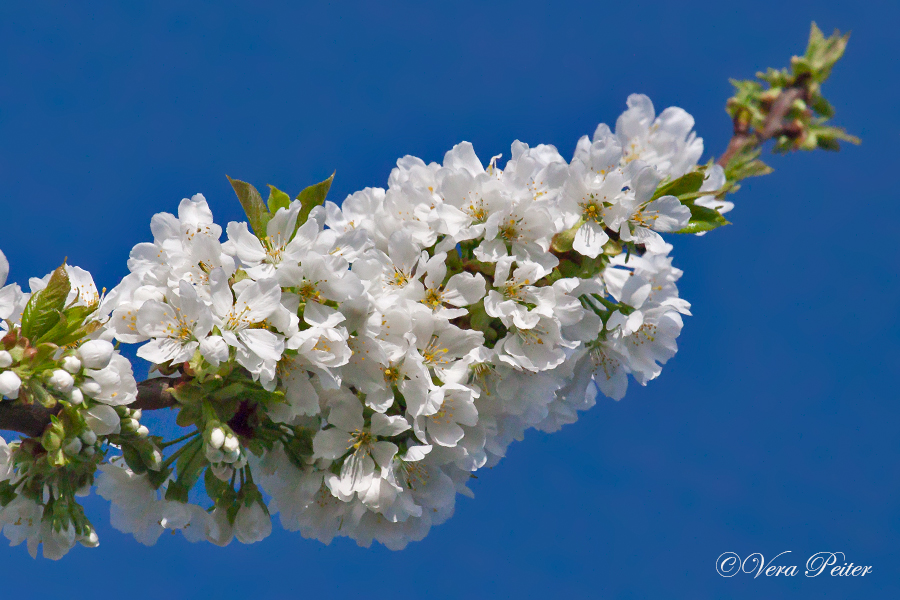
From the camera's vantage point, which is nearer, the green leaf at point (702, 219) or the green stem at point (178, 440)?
the green stem at point (178, 440)

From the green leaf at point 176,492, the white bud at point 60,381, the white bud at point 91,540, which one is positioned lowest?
the white bud at point 91,540

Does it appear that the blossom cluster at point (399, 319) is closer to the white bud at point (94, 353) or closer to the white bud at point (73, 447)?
the white bud at point (94, 353)

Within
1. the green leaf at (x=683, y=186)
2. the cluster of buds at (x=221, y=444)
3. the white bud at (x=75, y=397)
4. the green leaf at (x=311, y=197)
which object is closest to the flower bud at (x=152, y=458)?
the cluster of buds at (x=221, y=444)

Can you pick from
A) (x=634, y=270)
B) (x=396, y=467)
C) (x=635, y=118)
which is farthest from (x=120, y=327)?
(x=635, y=118)

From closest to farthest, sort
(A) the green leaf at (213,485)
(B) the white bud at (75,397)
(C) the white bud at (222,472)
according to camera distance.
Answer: (B) the white bud at (75,397) → (C) the white bud at (222,472) → (A) the green leaf at (213,485)

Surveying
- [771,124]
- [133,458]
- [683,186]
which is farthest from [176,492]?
[771,124]

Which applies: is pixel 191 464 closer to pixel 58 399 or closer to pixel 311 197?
pixel 58 399

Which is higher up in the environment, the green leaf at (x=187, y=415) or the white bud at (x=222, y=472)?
the green leaf at (x=187, y=415)
